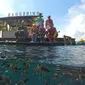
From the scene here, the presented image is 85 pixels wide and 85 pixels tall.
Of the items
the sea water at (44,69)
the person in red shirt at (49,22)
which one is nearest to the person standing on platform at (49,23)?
the person in red shirt at (49,22)

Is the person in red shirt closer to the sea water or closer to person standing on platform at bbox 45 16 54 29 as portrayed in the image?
person standing on platform at bbox 45 16 54 29

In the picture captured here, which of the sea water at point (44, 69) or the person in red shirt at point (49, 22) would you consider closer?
the sea water at point (44, 69)

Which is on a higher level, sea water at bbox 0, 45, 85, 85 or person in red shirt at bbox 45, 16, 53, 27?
person in red shirt at bbox 45, 16, 53, 27

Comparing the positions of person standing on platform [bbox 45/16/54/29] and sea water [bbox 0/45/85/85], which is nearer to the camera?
sea water [bbox 0/45/85/85]

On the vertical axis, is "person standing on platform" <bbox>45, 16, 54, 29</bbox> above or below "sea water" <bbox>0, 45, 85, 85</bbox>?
above

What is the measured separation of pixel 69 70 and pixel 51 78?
154 cm

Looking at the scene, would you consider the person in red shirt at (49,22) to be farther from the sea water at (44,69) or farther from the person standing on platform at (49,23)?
the sea water at (44,69)

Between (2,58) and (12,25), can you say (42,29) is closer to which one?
(2,58)

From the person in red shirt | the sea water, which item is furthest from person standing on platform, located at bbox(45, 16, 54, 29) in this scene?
the sea water

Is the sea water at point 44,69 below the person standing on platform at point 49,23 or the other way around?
below

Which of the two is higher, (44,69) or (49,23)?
(49,23)

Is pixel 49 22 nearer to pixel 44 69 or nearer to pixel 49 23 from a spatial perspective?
pixel 49 23

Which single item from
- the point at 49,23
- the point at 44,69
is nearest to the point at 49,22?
the point at 49,23

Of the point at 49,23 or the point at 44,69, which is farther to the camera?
the point at 49,23
